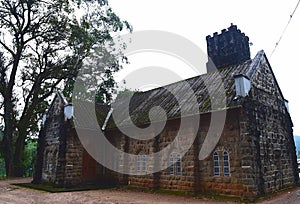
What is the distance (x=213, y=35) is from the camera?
68.8 ft

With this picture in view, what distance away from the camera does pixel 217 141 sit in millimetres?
13141

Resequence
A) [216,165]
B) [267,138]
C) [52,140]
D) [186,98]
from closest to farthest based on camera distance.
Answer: [216,165], [267,138], [186,98], [52,140]

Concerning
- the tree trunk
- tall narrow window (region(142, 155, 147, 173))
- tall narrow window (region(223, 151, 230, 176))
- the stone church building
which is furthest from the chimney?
the tree trunk

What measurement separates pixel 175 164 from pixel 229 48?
10596 mm

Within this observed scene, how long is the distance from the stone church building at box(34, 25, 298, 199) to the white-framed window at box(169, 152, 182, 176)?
0.06 m

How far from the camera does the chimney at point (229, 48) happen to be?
19578mm

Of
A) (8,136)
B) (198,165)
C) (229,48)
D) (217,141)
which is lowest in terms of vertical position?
(198,165)

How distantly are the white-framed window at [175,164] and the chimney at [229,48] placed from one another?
9.12m

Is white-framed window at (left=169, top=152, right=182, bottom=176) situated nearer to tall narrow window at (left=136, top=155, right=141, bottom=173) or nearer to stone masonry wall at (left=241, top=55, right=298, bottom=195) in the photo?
tall narrow window at (left=136, top=155, right=141, bottom=173)

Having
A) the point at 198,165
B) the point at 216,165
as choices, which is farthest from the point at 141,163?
the point at 216,165

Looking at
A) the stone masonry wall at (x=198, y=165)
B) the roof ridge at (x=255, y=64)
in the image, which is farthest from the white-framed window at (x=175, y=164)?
the roof ridge at (x=255, y=64)

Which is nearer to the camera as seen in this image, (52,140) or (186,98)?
(186,98)

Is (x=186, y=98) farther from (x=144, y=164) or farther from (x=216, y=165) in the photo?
(x=144, y=164)

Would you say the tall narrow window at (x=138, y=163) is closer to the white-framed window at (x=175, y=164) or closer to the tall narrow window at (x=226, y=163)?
the white-framed window at (x=175, y=164)
